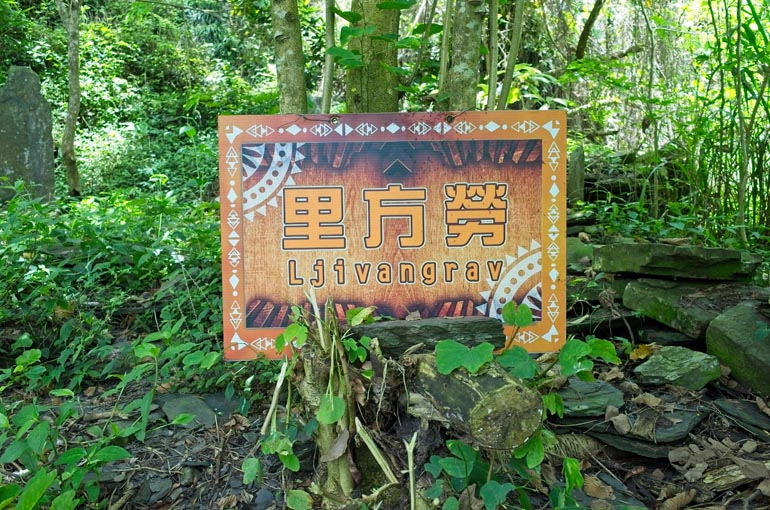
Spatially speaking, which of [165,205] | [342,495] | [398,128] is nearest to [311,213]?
[398,128]

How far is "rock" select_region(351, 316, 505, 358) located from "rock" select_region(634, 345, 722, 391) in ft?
3.43

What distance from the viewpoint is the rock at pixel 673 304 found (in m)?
3.07

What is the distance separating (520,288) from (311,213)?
796mm

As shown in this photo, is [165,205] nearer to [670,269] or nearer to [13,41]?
[670,269]

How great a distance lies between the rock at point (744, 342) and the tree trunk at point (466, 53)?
4.96 ft

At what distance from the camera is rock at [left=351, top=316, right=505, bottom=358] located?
2.14 metres

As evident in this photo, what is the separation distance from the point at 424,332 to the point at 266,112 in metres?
3.34

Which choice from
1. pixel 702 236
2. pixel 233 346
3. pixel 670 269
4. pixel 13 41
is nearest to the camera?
pixel 233 346

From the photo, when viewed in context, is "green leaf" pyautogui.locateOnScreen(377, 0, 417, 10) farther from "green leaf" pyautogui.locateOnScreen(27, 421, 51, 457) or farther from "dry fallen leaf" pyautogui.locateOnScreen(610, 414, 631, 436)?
"green leaf" pyautogui.locateOnScreen(27, 421, 51, 457)

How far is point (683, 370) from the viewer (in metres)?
2.80

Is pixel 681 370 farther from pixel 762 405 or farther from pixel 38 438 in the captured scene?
pixel 38 438

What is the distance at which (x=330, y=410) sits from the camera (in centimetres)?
185

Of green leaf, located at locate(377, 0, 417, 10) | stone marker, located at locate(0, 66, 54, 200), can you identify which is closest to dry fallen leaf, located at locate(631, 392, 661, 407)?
green leaf, located at locate(377, 0, 417, 10)

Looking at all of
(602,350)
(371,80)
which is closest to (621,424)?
(602,350)
